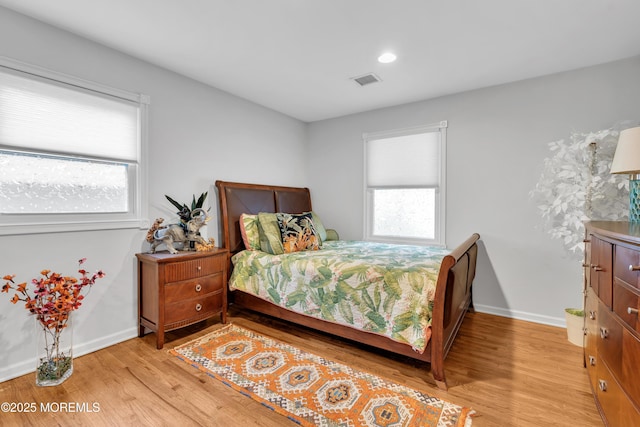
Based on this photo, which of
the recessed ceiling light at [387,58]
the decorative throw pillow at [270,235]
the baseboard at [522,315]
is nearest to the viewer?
the recessed ceiling light at [387,58]

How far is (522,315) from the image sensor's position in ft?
9.87

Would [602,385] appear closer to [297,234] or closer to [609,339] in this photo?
[609,339]

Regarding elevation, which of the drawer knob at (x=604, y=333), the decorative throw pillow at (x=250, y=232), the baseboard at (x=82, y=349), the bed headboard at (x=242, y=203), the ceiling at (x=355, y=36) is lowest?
the baseboard at (x=82, y=349)

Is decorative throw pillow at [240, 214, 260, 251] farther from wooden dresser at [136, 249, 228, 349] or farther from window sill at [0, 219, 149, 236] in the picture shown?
window sill at [0, 219, 149, 236]

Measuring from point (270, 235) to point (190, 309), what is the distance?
988mm

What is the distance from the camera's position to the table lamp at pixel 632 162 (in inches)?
70.4

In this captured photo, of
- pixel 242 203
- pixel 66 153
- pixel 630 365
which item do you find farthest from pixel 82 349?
pixel 630 365

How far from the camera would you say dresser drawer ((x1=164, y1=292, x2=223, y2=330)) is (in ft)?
7.89

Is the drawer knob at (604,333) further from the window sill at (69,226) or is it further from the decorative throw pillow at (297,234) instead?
the window sill at (69,226)

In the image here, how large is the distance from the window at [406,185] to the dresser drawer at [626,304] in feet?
6.91

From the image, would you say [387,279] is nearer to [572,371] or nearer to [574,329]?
[572,371]

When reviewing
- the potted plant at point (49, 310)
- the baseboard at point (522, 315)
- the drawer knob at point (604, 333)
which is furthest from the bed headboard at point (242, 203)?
the drawer knob at point (604, 333)

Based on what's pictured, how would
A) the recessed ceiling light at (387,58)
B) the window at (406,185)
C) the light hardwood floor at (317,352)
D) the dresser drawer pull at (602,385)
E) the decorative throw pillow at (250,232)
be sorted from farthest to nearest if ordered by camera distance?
the window at (406,185) → the decorative throw pillow at (250,232) → the recessed ceiling light at (387,58) → the light hardwood floor at (317,352) → the dresser drawer pull at (602,385)

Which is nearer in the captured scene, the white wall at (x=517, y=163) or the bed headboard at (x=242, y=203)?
the white wall at (x=517, y=163)
